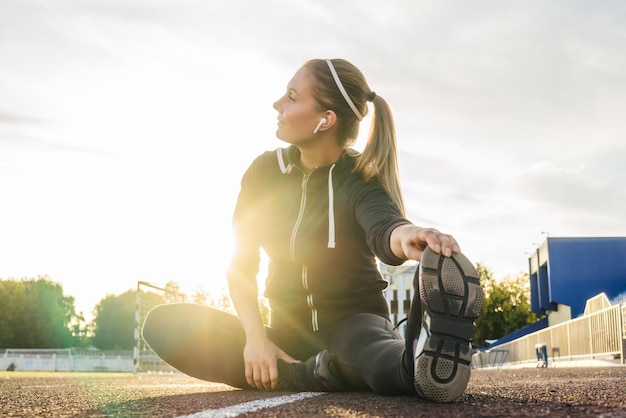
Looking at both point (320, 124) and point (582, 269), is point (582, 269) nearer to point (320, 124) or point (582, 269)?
point (582, 269)

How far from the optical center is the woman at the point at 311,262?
108 inches

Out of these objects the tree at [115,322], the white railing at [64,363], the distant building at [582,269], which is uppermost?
the distant building at [582,269]

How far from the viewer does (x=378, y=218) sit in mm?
2473

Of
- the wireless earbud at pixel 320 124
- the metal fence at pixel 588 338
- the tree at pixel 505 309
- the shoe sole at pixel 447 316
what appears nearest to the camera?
the shoe sole at pixel 447 316

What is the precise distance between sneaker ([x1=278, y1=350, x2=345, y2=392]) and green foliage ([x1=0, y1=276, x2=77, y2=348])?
6827 centimetres

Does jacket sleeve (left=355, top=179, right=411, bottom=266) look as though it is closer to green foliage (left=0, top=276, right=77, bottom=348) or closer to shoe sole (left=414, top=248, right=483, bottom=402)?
shoe sole (left=414, top=248, right=483, bottom=402)

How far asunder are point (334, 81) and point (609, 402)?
1851mm

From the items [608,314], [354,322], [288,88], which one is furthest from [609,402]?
[608,314]

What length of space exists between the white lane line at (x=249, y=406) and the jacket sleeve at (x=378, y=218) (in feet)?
2.06

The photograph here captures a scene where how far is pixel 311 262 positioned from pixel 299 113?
2.39 feet

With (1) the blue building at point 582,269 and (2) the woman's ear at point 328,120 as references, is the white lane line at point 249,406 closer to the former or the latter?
(2) the woman's ear at point 328,120

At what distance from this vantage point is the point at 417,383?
2.03 metres

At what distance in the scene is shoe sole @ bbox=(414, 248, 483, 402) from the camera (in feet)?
6.17

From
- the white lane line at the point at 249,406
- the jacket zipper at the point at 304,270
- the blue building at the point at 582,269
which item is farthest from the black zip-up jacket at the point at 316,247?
the blue building at the point at 582,269
